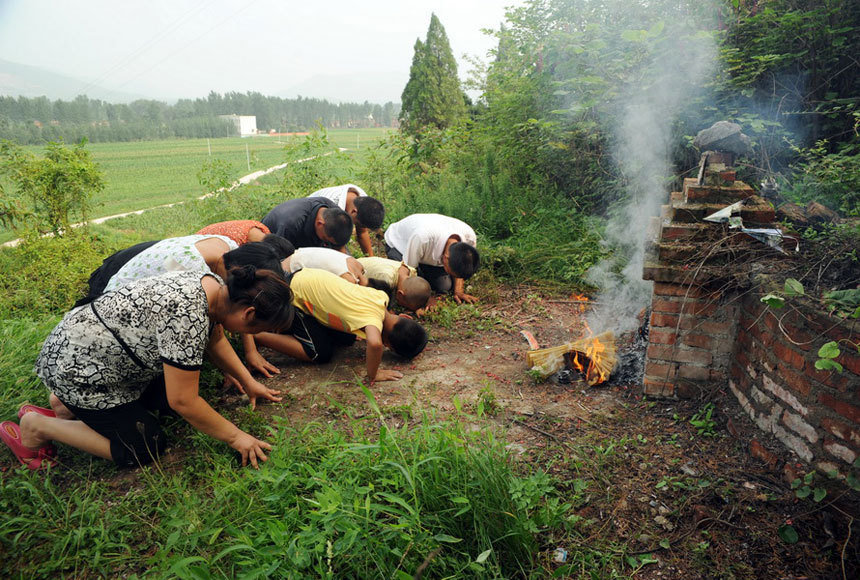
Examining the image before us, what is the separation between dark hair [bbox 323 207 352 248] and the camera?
5.02 m

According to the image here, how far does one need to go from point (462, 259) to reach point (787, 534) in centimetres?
344

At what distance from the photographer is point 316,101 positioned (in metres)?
76.8

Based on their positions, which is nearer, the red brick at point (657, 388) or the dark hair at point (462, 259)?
the red brick at point (657, 388)

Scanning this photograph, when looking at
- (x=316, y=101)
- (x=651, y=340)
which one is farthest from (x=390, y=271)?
(x=316, y=101)

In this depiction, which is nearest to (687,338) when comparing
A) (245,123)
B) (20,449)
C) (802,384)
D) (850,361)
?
(802,384)

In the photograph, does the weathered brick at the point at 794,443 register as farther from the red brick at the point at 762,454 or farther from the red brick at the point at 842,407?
the red brick at the point at 842,407

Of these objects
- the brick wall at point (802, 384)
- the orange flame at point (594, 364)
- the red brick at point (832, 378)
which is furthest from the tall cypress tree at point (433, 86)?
the red brick at point (832, 378)

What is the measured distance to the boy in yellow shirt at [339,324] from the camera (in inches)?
153

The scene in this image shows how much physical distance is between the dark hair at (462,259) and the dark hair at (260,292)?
2.65 metres

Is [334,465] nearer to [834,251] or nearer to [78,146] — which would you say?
[834,251]

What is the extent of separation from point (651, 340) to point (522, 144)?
5173 mm

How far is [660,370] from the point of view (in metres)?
3.22

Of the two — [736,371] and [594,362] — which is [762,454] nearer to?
[736,371]

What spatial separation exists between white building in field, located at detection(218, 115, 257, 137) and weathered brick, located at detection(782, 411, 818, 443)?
2280 inches
